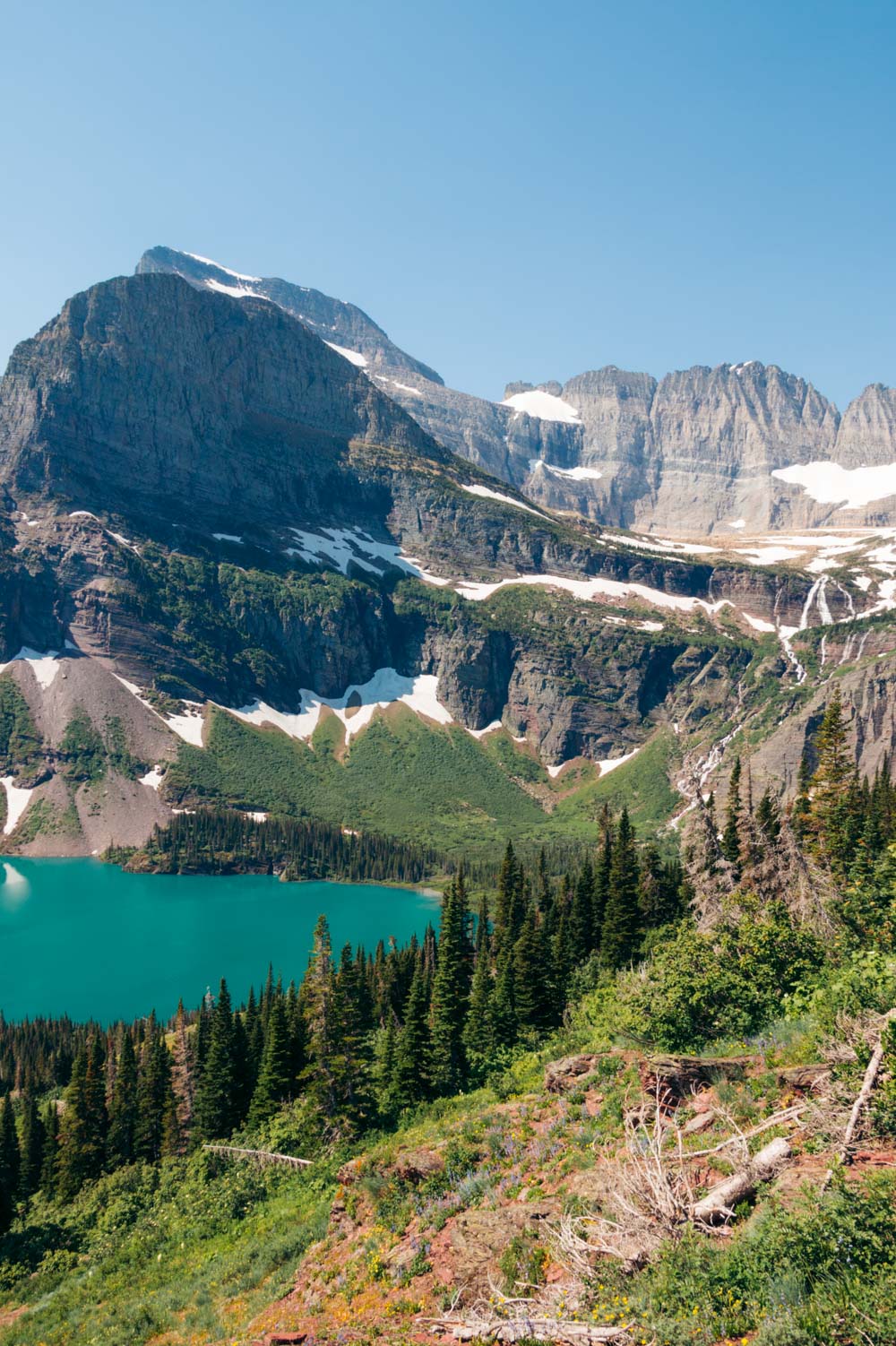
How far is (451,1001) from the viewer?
168 ft

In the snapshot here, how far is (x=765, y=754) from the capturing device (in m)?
196

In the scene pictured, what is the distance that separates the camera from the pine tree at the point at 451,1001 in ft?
144

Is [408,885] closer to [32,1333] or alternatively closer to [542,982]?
[542,982]

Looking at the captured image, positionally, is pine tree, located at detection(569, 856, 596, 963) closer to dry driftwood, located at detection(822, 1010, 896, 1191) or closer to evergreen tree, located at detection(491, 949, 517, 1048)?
evergreen tree, located at detection(491, 949, 517, 1048)

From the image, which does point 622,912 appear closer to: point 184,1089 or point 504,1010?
point 504,1010

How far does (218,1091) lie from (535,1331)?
48.8 m

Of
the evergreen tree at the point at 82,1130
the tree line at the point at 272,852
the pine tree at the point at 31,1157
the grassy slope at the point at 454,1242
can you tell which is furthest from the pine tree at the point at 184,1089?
the tree line at the point at 272,852

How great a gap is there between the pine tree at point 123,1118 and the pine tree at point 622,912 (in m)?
35.3

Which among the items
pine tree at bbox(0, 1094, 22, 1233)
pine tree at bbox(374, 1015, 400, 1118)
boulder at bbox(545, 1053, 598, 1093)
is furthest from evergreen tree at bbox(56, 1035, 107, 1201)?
boulder at bbox(545, 1053, 598, 1093)

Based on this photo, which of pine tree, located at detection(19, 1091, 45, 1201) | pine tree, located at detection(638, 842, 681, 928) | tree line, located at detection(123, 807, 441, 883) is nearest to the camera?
pine tree, located at detection(19, 1091, 45, 1201)

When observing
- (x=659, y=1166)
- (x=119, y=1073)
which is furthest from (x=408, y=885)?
(x=659, y=1166)

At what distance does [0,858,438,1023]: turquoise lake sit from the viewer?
110 m

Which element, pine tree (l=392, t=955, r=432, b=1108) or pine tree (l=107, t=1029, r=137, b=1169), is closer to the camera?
pine tree (l=392, t=955, r=432, b=1108)

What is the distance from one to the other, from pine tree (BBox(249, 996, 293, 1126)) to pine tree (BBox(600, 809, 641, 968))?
21.7 meters
